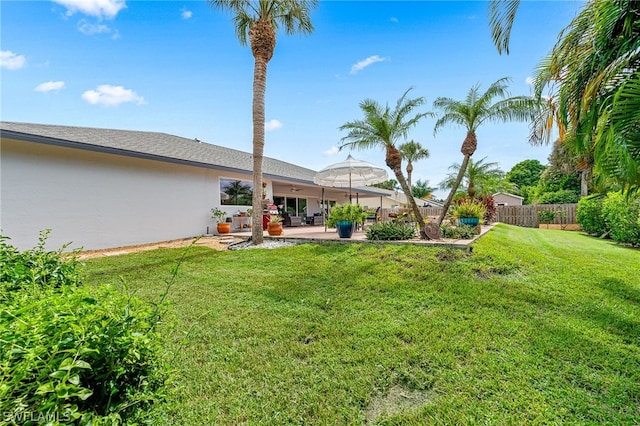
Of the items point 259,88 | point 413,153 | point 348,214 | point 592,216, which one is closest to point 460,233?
point 348,214

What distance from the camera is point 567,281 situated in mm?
5430

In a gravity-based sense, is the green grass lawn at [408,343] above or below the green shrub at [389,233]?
below

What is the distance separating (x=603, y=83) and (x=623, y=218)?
Answer: 9.94 m

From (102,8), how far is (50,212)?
22.5 ft

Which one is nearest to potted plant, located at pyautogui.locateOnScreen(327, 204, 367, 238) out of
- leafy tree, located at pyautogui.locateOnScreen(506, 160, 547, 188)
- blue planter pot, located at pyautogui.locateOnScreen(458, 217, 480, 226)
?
blue planter pot, located at pyautogui.locateOnScreen(458, 217, 480, 226)

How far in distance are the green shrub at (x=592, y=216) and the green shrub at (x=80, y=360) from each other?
18735 mm

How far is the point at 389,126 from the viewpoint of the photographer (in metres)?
10.1

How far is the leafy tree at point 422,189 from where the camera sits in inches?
2255

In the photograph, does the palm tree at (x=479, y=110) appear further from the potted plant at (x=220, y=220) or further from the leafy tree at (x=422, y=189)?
the leafy tree at (x=422, y=189)

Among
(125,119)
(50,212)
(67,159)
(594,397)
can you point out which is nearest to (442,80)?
(594,397)

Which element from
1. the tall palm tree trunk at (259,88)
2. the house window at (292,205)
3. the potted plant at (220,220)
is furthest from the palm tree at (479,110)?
the house window at (292,205)

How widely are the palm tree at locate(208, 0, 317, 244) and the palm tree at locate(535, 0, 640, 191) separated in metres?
7.87

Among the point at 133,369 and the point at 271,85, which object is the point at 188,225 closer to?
the point at 271,85

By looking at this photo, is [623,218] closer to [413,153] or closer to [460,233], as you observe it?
[460,233]
